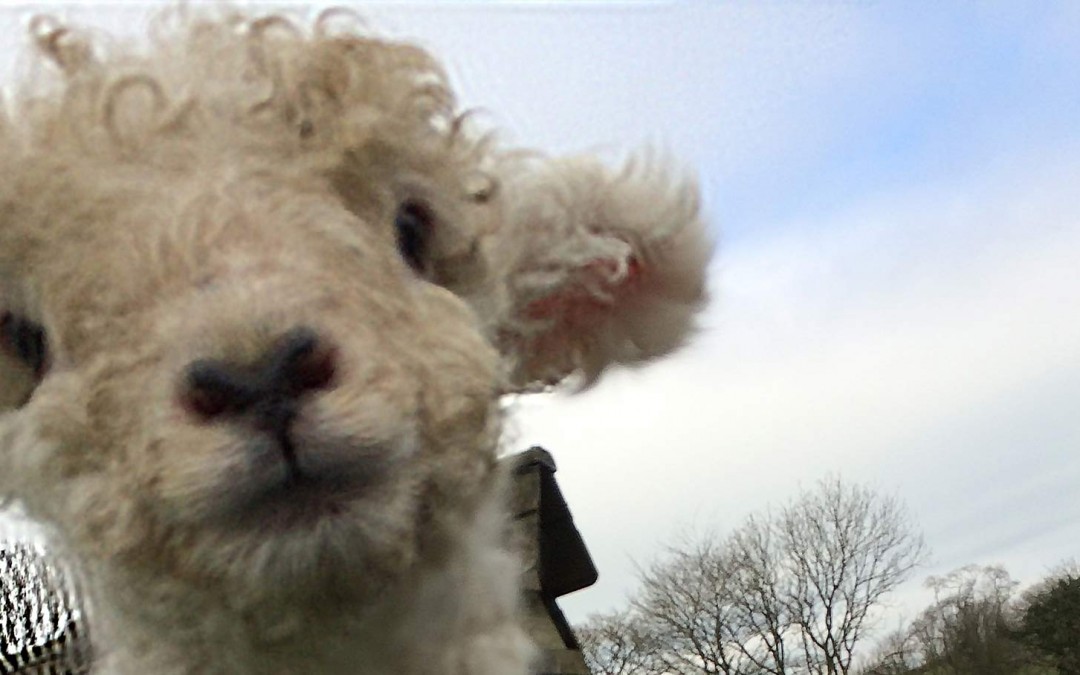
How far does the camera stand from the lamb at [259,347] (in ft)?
4.11

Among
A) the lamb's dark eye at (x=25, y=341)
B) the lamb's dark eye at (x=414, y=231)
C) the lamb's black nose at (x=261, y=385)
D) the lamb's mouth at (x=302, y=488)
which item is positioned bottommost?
the lamb's mouth at (x=302, y=488)

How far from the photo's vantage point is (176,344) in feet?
4.21

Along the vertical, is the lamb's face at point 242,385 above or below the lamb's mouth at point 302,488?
above

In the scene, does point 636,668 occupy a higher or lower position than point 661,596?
lower

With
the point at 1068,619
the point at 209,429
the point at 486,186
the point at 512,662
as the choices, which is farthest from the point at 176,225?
the point at 1068,619

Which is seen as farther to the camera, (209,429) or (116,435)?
(116,435)

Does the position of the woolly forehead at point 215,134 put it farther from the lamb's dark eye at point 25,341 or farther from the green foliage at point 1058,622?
the green foliage at point 1058,622

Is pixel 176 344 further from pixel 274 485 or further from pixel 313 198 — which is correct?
pixel 313 198

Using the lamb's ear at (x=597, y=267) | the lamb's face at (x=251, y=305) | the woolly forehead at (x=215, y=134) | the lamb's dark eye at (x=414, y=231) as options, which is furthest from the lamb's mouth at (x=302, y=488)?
the lamb's ear at (x=597, y=267)

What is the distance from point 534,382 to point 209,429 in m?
1.28

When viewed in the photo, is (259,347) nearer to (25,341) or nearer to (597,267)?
(25,341)

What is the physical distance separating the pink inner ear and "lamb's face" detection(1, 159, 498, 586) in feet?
2.32

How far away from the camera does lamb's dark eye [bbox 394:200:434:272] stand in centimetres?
175

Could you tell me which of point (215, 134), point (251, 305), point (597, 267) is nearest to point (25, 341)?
point (215, 134)
